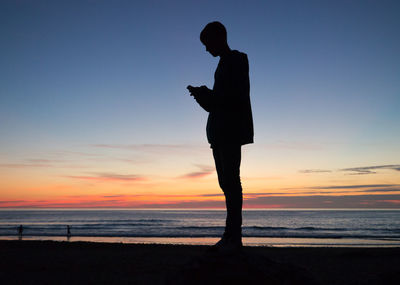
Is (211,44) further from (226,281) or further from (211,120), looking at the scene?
(226,281)

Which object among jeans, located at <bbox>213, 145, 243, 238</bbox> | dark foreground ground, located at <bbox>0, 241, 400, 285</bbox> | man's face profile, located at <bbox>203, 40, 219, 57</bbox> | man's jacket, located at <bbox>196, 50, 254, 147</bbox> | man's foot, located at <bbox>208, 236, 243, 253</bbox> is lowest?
dark foreground ground, located at <bbox>0, 241, 400, 285</bbox>

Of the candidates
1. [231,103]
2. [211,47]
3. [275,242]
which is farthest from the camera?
[275,242]

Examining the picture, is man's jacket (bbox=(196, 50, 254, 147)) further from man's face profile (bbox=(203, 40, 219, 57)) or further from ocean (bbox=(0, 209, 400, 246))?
ocean (bbox=(0, 209, 400, 246))

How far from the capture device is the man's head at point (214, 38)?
3564 mm

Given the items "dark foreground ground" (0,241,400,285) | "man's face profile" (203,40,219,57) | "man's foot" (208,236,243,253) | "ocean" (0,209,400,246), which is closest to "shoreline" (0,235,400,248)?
"ocean" (0,209,400,246)

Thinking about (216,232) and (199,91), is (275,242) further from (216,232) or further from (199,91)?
(199,91)

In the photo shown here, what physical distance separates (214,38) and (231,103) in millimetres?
712

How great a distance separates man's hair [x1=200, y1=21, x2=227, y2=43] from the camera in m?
3.56

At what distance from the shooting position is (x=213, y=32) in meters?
3.57

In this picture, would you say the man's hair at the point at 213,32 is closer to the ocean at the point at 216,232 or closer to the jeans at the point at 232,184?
the jeans at the point at 232,184

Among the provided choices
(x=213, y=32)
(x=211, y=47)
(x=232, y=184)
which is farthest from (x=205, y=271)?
Answer: (x=213, y=32)

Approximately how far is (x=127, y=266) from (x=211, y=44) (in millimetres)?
6600

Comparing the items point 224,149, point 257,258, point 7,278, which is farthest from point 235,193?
point 7,278

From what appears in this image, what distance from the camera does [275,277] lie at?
3354 millimetres
